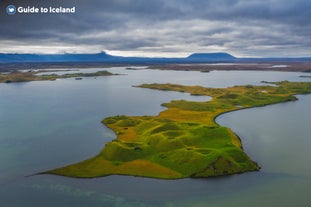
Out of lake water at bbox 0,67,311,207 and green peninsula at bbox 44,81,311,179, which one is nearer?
lake water at bbox 0,67,311,207

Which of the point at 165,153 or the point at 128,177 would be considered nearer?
the point at 128,177

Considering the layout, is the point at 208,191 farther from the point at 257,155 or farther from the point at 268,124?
the point at 268,124

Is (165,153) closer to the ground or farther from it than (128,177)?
farther from it

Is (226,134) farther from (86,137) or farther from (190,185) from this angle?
(86,137)

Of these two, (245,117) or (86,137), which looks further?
(245,117)

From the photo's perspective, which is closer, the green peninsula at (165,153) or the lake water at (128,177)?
the lake water at (128,177)

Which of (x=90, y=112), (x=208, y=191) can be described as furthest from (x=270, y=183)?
(x=90, y=112)

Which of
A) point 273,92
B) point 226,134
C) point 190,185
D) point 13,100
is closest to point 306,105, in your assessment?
point 273,92

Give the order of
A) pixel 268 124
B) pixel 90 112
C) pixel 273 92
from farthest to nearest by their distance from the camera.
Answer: pixel 273 92 < pixel 90 112 < pixel 268 124

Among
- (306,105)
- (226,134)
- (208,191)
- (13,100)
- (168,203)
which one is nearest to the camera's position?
(168,203)
